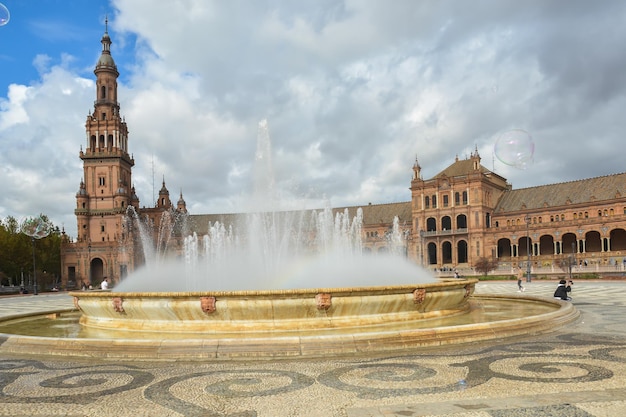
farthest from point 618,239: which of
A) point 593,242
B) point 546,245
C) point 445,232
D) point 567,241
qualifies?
point 445,232

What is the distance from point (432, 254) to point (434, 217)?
614cm

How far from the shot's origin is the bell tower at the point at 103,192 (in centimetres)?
8412

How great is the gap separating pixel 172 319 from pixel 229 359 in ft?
9.79

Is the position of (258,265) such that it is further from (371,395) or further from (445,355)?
(371,395)

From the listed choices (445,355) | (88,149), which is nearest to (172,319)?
(445,355)

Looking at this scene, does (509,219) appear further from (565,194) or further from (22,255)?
(22,255)

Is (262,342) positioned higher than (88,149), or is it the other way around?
(88,149)

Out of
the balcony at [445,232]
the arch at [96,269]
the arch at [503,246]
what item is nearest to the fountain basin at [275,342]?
the balcony at [445,232]

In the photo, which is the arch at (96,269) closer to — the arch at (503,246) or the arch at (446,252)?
the arch at (446,252)

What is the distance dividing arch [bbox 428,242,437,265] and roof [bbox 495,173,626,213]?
36.9ft

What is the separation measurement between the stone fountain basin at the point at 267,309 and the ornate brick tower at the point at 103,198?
75.9m

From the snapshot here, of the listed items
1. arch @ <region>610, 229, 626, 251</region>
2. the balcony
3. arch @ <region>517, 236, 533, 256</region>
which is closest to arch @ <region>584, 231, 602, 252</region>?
arch @ <region>610, 229, 626, 251</region>

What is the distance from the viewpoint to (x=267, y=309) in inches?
415

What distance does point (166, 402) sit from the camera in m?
6.21
